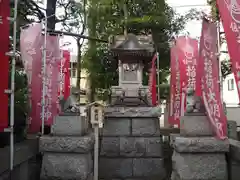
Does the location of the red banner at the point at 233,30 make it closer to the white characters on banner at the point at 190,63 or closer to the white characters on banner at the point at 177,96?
the white characters on banner at the point at 190,63

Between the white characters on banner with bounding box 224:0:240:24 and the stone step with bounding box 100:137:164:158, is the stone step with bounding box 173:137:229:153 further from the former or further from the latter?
the stone step with bounding box 100:137:164:158

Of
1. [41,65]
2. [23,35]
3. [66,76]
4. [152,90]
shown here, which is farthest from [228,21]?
[66,76]

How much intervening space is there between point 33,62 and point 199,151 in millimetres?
4499

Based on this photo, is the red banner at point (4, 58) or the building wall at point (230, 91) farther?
the building wall at point (230, 91)

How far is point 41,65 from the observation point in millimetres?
6668

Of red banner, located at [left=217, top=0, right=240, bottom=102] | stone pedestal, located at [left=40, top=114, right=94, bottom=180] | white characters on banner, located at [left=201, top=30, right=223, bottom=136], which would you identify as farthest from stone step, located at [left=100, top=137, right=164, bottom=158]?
red banner, located at [left=217, top=0, right=240, bottom=102]

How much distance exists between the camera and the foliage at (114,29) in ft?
46.3

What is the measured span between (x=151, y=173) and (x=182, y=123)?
3105 millimetres

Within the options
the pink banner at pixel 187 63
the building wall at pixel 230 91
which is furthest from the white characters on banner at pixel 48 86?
the building wall at pixel 230 91

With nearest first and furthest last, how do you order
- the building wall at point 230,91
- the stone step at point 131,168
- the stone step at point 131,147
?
the stone step at point 131,168 < the stone step at point 131,147 < the building wall at point 230,91

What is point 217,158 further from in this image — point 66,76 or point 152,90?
point 66,76

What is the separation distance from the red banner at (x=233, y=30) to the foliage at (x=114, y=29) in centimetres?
983

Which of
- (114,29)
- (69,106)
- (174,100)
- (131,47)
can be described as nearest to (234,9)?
(69,106)

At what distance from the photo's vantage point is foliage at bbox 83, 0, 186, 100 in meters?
14.1
